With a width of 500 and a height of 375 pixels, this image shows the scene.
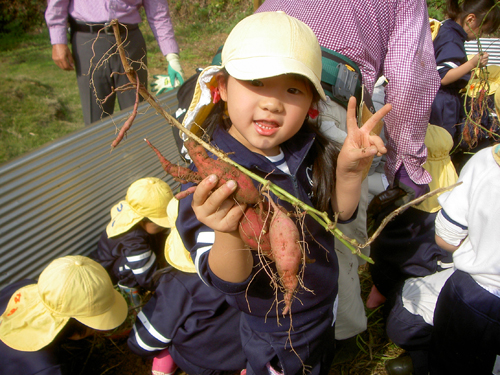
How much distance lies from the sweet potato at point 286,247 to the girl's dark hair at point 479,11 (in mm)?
3172

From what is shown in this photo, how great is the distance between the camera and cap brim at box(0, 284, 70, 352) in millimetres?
Answer: 1627

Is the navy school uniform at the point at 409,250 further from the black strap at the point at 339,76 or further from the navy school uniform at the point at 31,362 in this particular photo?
the navy school uniform at the point at 31,362

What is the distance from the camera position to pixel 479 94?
3143mm

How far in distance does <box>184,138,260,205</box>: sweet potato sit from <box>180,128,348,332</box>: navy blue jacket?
0.15 meters

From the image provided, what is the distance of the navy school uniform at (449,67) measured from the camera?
306cm

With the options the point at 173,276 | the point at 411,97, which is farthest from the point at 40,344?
the point at 411,97

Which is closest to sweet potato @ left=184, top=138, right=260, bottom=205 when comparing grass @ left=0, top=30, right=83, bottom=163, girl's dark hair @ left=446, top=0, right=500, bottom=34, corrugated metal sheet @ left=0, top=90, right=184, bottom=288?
corrugated metal sheet @ left=0, top=90, right=184, bottom=288

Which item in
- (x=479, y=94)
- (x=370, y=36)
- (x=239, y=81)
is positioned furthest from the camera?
(x=479, y=94)

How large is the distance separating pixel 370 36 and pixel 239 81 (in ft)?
3.10

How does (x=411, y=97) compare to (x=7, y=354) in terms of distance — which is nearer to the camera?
(x=7, y=354)

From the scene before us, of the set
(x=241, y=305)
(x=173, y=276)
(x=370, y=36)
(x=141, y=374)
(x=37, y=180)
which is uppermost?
(x=370, y=36)

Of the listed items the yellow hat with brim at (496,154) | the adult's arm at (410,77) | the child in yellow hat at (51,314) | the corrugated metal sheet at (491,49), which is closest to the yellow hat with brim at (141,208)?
the child in yellow hat at (51,314)

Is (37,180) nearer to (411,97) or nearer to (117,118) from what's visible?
(117,118)

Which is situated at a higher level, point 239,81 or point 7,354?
point 239,81
